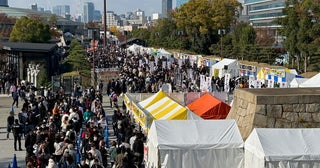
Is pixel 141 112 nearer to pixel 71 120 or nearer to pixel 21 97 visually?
pixel 71 120

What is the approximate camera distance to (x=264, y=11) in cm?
11038

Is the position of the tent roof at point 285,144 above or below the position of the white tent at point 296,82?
below

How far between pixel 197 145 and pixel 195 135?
29cm

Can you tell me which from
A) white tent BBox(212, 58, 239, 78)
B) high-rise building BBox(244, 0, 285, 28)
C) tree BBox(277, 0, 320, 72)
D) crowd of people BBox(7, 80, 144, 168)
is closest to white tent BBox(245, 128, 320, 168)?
crowd of people BBox(7, 80, 144, 168)

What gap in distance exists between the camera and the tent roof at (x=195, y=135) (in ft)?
32.3

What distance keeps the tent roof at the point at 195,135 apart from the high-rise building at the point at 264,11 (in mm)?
88533

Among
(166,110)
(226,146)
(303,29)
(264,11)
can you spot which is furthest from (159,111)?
(264,11)

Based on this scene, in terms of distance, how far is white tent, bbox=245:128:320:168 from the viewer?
8.84 m

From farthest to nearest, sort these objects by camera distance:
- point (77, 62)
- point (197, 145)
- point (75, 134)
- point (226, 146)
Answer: point (77, 62) → point (75, 134) → point (226, 146) → point (197, 145)

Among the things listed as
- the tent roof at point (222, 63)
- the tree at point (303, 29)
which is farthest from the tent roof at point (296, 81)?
the tree at point (303, 29)

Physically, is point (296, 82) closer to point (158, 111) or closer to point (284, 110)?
point (158, 111)

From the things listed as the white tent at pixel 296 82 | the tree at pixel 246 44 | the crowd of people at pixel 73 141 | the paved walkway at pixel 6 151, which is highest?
the tree at pixel 246 44

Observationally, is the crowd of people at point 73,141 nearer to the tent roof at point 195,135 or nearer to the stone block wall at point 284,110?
the tent roof at point 195,135

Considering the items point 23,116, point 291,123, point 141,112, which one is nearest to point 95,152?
point 141,112
